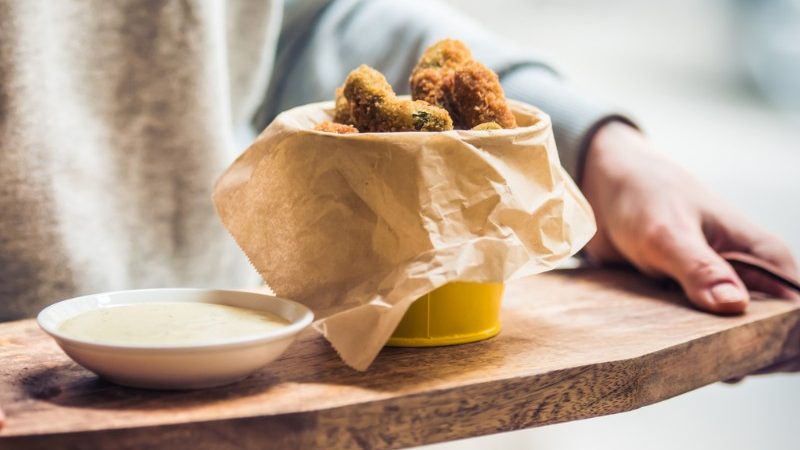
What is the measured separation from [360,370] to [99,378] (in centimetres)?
18

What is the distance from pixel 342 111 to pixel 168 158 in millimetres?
373

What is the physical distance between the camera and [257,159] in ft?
2.38

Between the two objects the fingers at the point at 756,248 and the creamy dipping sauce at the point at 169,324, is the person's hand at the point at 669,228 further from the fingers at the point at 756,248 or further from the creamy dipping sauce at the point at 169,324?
the creamy dipping sauce at the point at 169,324

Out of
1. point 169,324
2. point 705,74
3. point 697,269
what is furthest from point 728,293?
point 705,74

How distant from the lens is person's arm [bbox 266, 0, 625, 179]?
104 cm

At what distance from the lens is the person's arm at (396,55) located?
3.42ft

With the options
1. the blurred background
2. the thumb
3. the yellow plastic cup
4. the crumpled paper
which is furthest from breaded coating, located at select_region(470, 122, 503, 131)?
the blurred background

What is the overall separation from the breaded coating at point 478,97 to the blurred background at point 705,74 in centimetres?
161

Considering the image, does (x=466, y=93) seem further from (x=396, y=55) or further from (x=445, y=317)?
(x=396, y=55)

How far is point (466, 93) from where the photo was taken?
2.42ft

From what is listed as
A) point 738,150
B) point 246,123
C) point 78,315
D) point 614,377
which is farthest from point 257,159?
point 738,150

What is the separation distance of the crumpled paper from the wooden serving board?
5 centimetres

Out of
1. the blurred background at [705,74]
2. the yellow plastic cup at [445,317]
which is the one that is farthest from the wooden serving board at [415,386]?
the blurred background at [705,74]

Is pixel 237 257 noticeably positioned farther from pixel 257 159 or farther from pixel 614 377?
pixel 614 377
